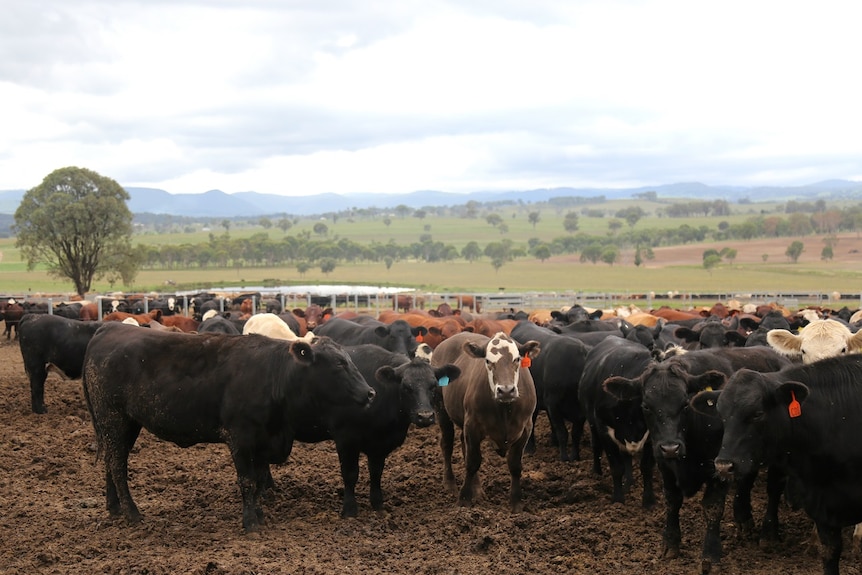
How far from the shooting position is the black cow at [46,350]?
1307 centimetres

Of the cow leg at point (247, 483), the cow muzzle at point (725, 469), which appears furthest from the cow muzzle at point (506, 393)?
the cow muzzle at point (725, 469)

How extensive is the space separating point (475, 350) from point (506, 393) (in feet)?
2.66

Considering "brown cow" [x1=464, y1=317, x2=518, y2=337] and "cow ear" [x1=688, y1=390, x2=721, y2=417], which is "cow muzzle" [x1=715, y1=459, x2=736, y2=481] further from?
"brown cow" [x1=464, y1=317, x2=518, y2=337]

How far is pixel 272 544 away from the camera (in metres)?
6.83

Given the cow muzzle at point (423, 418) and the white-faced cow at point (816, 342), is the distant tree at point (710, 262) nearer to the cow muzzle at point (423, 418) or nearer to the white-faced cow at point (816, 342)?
the white-faced cow at point (816, 342)

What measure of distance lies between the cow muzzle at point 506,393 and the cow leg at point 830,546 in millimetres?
2860

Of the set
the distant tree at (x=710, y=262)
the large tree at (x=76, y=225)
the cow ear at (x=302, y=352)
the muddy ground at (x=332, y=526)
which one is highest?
the large tree at (x=76, y=225)

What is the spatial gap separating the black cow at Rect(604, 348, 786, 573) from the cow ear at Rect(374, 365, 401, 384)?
220cm

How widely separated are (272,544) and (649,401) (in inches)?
125

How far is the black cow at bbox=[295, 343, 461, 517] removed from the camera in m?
7.70

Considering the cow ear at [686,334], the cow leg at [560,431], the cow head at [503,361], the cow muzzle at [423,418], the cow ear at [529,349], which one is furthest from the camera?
the cow ear at [686,334]

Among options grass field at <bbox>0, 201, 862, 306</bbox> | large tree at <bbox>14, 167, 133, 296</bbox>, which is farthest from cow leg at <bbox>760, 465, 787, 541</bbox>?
grass field at <bbox>0, 201, 862, 306</bbox>

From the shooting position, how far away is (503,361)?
8.11m

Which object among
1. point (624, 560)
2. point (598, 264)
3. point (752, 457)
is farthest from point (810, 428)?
point (598, 264)
